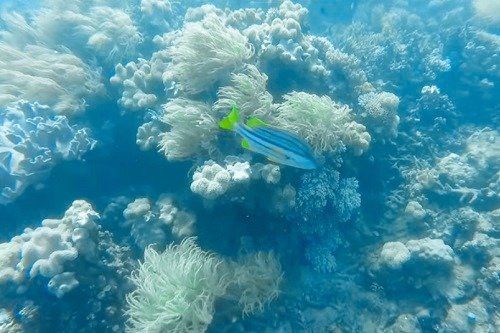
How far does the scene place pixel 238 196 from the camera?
14.7ft

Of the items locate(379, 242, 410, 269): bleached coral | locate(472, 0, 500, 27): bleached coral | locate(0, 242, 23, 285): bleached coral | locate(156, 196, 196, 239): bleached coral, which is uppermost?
locate(472, 0, 500, 27): bleached coral

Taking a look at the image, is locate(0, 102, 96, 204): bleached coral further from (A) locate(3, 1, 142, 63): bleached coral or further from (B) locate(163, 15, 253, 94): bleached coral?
(A) locate(3, 1, 142, 63): bleached coral

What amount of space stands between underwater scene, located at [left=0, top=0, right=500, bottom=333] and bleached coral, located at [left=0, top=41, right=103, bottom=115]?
4 cm

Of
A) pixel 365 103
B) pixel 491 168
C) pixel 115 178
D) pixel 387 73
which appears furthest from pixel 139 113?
pixel 491 168

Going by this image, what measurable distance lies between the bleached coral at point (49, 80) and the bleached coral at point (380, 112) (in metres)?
5.08

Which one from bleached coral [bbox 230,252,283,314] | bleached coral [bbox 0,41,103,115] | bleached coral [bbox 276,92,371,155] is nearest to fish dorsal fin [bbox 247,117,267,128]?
bleached coral [bbox 276,92,371,155]

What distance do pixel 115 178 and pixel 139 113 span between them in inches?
50.0

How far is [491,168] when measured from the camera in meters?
6.36

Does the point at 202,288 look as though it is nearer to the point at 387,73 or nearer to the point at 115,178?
the point at 115,178

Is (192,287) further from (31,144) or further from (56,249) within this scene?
(31,144)

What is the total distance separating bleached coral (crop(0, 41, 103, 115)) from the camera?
6441 millimetres

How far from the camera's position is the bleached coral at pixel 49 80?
6.44 meters

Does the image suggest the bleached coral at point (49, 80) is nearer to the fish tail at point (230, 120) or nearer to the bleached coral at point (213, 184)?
the bleached coral at point (213, 184)

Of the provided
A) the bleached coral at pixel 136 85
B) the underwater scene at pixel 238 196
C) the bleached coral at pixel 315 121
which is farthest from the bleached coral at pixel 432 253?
the bleached coral at pixel 136 85
